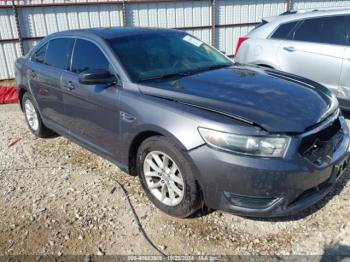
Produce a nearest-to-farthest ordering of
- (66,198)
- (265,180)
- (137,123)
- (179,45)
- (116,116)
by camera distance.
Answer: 1. (265,180)
2. (137,123)
3. (116,116)
4. (66,198)
5. (179,45)

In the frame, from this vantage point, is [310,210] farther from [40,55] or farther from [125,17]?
[125,17]

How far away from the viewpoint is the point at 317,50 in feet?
17.3

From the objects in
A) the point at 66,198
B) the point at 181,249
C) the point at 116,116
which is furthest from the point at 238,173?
the point at 66,198

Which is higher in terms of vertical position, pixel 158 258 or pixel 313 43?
pixel 313 43

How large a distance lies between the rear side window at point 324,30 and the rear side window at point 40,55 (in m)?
3.91

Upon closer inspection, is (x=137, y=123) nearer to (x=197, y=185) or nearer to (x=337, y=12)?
(x=197, y=185)

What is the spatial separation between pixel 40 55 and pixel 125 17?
21.4 ft

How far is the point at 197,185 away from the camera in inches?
113

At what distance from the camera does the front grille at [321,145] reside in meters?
2.71

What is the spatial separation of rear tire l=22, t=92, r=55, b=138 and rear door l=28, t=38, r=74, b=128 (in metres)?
0.30

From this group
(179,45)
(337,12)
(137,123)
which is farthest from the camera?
(337,12)

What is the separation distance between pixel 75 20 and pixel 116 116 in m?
8.29

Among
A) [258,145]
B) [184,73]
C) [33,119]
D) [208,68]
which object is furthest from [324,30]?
[33,119]

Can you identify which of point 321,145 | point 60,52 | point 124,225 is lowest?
point 124,225
